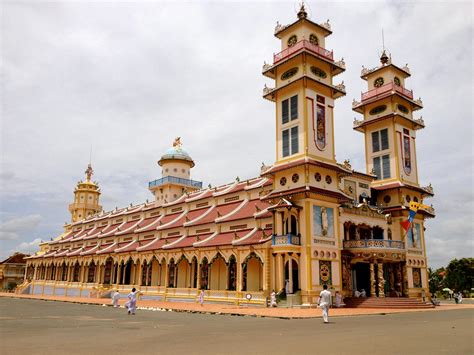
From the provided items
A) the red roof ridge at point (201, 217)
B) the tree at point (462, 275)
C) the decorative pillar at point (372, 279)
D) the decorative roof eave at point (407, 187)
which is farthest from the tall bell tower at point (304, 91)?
the tree at point (462, 275)

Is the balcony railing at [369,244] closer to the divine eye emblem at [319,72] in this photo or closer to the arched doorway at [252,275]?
the arched doorway at [252,275]

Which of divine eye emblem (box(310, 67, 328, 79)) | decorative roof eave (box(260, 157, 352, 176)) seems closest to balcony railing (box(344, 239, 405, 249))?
decorative roof eave (box(260, 157, 352, 176))

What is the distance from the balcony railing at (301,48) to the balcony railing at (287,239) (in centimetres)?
1555

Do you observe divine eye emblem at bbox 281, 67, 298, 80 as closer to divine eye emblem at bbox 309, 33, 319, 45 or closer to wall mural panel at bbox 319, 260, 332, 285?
divine eye emblem at bbox 309, 33, 319, 45

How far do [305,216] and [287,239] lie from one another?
7.52ft

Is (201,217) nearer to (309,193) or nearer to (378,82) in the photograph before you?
(309,193)

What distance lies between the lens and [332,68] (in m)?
37.1

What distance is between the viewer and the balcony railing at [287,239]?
31.3 m

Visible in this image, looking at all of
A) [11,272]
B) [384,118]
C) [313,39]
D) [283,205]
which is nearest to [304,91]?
[313,39]

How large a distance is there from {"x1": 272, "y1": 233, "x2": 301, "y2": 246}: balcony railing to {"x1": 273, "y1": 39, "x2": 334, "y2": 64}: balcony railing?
1555cm

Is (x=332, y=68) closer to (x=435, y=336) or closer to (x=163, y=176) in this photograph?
(x=435, y=336)

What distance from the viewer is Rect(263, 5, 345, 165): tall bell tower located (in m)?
34.6

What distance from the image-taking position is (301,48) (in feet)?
116

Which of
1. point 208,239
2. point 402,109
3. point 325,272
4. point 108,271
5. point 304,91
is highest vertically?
point 402,109
